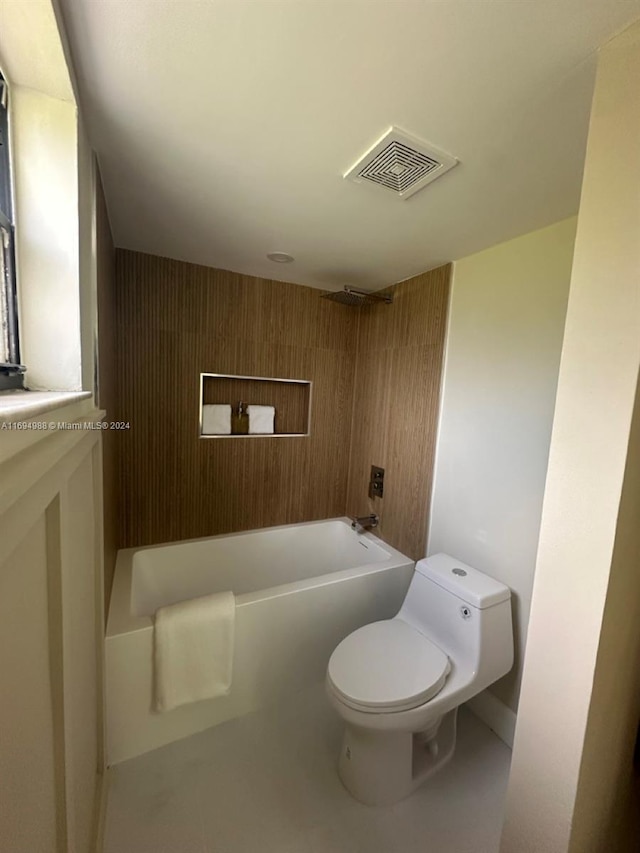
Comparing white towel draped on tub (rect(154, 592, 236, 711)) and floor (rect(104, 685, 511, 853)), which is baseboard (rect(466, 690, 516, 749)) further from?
white towel draped on tub (rect(154, 592, 236, 711))

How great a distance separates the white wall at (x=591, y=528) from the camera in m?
0.71

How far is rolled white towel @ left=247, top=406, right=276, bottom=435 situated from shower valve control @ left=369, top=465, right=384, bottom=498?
2.59ft

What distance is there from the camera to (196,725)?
1.56 metres

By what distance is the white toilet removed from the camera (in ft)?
4.16

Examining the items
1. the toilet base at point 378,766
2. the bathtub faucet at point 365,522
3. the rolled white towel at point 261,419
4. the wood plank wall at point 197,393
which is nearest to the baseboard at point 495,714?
the toilet base at point 378,766

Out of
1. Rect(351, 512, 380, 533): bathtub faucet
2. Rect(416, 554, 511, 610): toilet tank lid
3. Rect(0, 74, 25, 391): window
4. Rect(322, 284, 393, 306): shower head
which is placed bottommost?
Rect(351, 512, 380, 533): bathtub faucet

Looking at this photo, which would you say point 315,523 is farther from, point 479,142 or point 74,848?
point 479,142

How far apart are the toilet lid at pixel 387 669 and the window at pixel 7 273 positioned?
144cm

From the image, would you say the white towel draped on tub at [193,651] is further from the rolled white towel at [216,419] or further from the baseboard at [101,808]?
the rolled white towel at [216,419]

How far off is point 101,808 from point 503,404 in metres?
2.23

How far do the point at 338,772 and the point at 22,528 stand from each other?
5.48 ft

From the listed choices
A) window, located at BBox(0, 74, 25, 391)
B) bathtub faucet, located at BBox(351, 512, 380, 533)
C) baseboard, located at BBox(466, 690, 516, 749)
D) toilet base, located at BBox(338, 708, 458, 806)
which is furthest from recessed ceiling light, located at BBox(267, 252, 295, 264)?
baseboard, located at BBox(466, 690, 516, 749)

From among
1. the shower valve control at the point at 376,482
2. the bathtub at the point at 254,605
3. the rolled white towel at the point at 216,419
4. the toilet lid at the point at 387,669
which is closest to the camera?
the toilet lid at the point at 387,669

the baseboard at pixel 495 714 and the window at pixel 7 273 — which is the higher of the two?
the window at pixel 7 273
